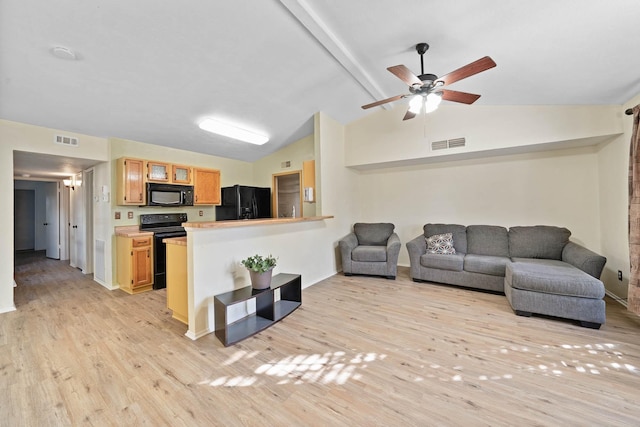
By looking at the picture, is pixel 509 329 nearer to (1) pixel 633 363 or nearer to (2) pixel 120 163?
(1) pixel 633 363

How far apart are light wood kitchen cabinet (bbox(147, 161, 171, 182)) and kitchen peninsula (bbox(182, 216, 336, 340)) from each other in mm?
1913

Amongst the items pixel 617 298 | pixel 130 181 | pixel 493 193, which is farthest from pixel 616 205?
pixel 130 181

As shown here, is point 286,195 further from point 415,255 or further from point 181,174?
point 415,255

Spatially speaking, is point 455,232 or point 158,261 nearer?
point 158,261

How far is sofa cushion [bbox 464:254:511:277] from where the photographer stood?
3.42m

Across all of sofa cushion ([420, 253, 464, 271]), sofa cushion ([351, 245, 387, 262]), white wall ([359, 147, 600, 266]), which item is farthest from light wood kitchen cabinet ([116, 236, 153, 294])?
sofa cushion ([420, 253, 464, 271])

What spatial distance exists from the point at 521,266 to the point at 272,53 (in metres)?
3.76

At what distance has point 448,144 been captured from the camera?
408 cm

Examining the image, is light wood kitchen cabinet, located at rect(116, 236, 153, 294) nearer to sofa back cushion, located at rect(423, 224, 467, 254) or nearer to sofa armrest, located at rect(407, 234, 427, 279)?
sofa armrest, located at rect(407, 234, 427, 279)

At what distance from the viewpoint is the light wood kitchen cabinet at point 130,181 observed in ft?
12.5


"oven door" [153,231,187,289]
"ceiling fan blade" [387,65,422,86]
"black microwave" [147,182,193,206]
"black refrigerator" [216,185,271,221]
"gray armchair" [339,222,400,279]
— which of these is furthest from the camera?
"black refrigerator" [216,185,271,221]

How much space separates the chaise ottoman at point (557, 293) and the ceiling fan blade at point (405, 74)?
237cm

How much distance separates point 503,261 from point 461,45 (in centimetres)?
280

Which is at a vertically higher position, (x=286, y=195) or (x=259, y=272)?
(x=286, y=195)
